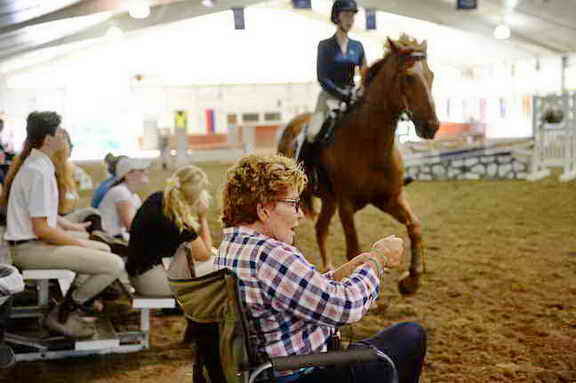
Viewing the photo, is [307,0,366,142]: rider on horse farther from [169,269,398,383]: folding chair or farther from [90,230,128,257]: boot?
[169,269,398,383]: folding chair

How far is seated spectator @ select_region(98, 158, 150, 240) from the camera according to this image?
4.85 meters

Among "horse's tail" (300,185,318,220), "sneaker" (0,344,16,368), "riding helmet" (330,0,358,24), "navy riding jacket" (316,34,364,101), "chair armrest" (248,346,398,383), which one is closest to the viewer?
"chair armrest" (248,346,398,383)

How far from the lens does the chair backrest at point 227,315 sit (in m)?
1.84

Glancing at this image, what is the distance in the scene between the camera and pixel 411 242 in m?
4.70

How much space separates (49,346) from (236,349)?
2.31m

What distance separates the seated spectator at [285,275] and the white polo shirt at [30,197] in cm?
185

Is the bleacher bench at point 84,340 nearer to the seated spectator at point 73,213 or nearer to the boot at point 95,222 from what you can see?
the seated spectator at point 73,213

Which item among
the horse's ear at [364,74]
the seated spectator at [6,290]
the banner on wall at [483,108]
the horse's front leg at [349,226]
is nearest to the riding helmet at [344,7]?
the horse's ear at [364,74]

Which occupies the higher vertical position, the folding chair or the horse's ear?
the horse's ear

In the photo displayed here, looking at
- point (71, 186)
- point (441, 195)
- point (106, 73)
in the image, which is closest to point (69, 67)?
point (106, 73)

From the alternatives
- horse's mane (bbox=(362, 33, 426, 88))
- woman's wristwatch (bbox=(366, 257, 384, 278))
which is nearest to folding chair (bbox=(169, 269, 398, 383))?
woman's wristwatch (bbox=(366, 257, 384, 278))

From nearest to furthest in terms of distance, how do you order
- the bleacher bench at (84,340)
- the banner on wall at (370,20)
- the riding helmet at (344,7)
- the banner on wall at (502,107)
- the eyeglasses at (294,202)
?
the eyeglasses at (294,202)
the bleacher bench at (84,340)
the riding helmet at (344,7)
the banner on wall at (370,20)
the banner on wall at (502,107)

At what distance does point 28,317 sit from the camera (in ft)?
14.4

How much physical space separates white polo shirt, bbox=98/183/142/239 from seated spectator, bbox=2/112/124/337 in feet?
3.38
